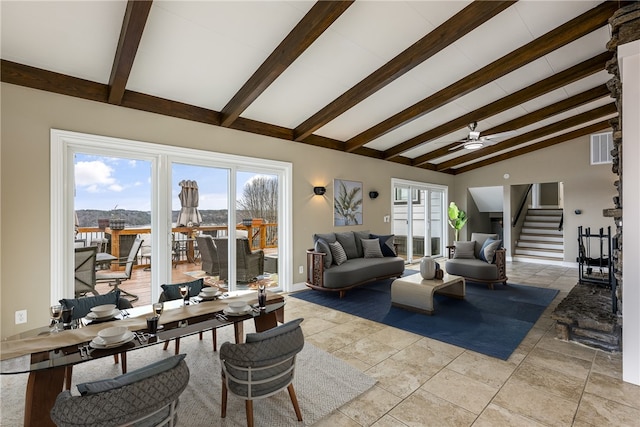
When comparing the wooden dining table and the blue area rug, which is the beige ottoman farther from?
the wooden dining table

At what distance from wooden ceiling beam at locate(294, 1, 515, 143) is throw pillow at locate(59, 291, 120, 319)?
3.58 metres

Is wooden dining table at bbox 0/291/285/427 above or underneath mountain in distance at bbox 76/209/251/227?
underneath

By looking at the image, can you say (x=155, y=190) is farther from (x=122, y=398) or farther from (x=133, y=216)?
(x=122, y=398)

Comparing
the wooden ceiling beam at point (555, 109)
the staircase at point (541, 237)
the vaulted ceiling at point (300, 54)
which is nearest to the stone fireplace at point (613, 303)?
the vaulted ceiling at point (300, 54)

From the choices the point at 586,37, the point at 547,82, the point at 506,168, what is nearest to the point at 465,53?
the point at 586,37

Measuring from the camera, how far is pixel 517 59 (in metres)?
3.72

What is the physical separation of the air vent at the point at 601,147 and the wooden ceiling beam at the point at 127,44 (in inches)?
330

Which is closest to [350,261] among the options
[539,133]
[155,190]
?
[155,190]

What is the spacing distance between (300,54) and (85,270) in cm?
345

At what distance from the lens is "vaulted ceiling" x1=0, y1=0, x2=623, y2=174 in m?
2.72

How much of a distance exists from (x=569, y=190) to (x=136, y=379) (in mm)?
9583

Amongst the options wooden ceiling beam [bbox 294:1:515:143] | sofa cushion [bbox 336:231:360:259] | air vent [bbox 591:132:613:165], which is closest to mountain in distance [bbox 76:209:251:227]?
sofa cushion [bbox 336:231:360:259]

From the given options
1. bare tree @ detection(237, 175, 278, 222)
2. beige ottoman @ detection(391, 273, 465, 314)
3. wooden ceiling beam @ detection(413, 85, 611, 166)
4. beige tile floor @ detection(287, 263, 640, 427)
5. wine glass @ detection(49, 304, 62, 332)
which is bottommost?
beige tile floor @ detection(287, 263, 640, 427)

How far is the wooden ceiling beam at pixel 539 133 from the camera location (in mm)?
6184
